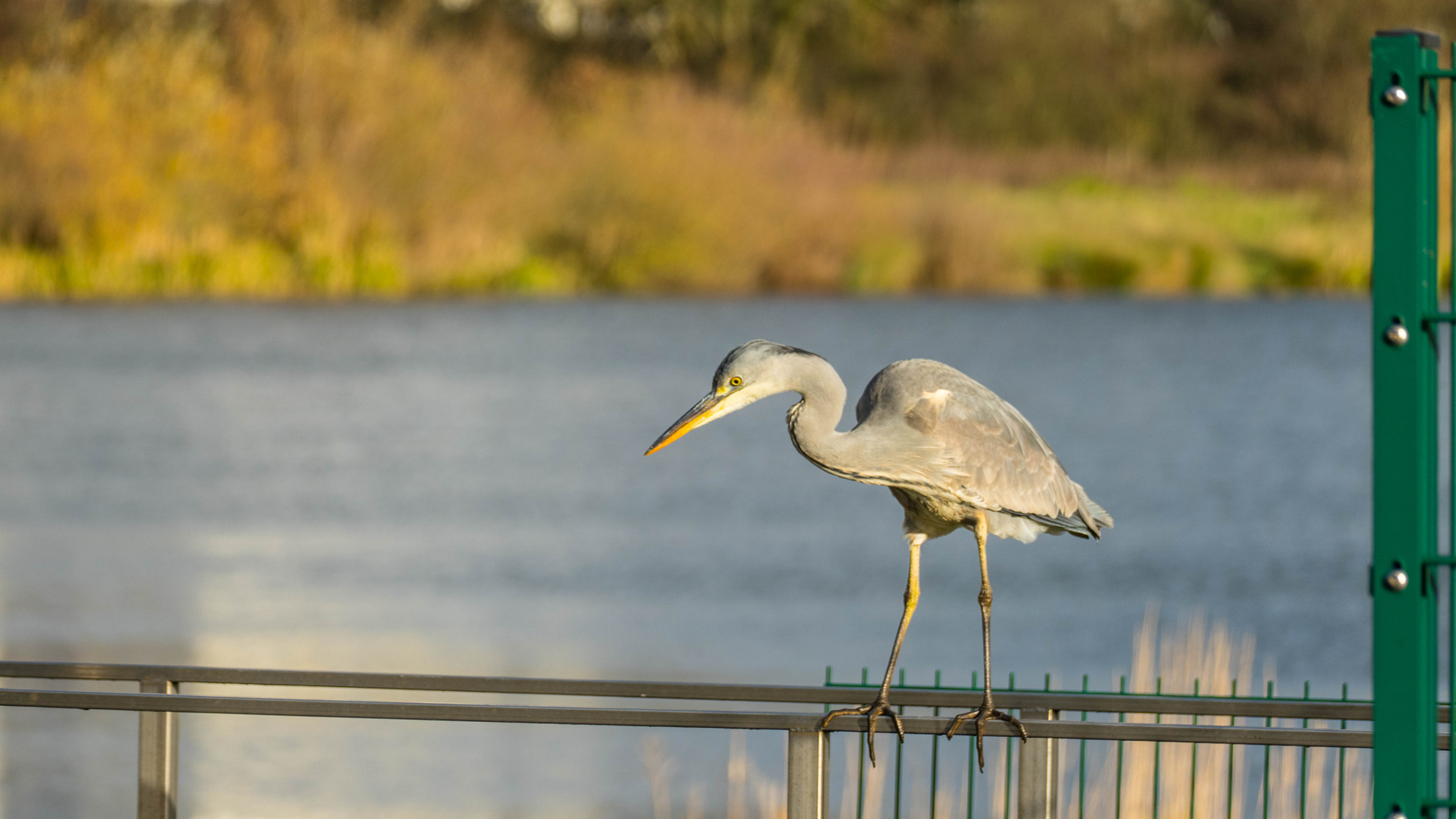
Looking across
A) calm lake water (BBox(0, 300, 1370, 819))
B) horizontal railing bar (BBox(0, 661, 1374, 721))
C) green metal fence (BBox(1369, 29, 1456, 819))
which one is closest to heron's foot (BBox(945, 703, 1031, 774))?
horizontal railing bar (BBox(0, 661, 1374, 721))

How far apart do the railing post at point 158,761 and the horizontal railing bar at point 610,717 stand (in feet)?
1.14

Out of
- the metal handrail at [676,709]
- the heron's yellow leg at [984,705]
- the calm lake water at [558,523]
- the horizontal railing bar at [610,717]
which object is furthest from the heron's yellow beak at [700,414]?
the calm lake water at [558,523]

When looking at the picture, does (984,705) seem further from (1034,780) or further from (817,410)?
(817,410)

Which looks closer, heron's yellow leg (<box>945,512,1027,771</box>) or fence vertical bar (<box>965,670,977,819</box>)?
heron's yellow leg (<box>945,512,1027,771</box>)

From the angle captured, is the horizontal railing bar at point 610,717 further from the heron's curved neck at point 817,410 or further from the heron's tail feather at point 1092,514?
the heron's tail feather at point 1092,514

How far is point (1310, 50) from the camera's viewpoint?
163 ft

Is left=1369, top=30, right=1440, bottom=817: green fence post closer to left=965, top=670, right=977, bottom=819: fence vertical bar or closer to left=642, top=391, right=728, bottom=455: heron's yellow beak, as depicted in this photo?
left=965, top=670, right=977, bottom=819: fence vertical bar

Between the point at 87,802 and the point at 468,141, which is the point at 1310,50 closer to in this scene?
the point at 468,141

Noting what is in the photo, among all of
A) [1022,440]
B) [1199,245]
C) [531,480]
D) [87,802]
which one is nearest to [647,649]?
[87,802]

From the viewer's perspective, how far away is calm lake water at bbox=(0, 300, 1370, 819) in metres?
12.3

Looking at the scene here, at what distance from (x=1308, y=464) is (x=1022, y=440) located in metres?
19.9

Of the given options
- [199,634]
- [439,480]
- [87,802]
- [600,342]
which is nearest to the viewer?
[87,802]

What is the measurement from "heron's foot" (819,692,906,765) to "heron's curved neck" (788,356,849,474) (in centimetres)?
52

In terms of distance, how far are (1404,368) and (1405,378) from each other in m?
0.02
